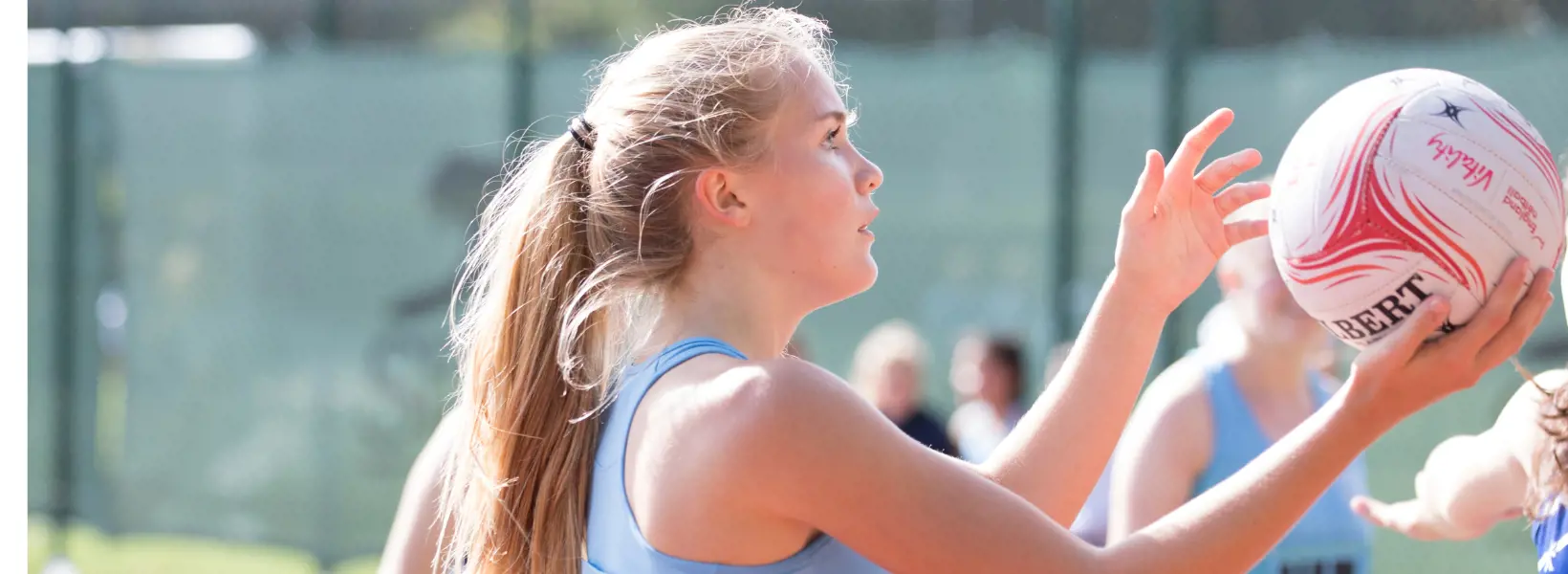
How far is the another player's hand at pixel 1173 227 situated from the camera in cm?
208

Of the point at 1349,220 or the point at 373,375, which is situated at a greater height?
the point at 1349,220

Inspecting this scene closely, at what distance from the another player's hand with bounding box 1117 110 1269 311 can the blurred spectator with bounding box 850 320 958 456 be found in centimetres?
343

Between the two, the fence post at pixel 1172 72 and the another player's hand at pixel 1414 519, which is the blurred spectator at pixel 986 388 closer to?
the fence post at pixel 1172 72


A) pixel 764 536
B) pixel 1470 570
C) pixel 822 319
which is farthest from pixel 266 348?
pixel 764 536

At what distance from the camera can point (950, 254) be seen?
5895 millimetres

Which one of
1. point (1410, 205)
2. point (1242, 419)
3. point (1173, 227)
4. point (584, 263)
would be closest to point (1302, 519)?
point (1242, 419)

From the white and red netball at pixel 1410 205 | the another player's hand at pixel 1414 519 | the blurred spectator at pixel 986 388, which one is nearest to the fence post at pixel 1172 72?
the blurred spectator at pixel 986 388

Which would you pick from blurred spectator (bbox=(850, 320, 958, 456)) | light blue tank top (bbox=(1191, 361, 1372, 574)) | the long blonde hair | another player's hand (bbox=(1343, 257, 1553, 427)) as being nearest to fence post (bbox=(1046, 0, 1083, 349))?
blurred spectator (bbox=(850, 320, 958, 456))

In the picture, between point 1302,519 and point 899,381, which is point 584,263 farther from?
point 899,381

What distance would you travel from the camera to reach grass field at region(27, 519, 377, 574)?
6.83m

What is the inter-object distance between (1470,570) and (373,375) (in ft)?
14.5

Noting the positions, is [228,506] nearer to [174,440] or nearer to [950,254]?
[174,440]

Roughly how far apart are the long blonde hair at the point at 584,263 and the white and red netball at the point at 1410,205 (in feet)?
2.17

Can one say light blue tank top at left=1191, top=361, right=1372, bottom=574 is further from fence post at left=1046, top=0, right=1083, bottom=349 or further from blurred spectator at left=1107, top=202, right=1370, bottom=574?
fence post at left=1046, top=0, right=1083, bottom=349
